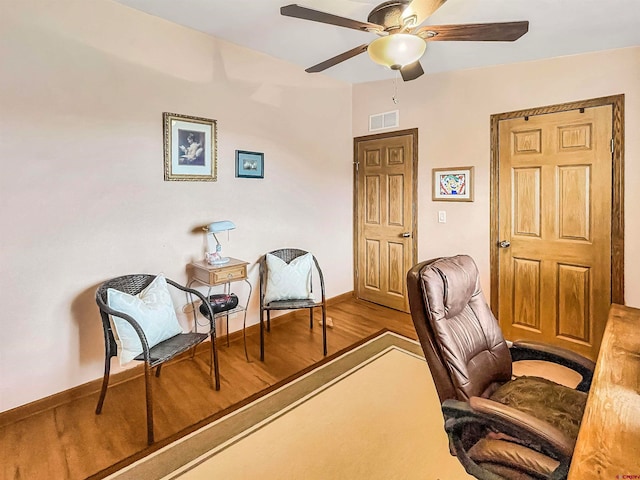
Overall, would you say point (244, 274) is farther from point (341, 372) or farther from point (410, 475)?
point (410, 475)

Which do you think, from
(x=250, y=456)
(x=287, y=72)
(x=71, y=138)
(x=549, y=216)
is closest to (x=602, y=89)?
(x=549, y=216)

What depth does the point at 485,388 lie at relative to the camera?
163cm

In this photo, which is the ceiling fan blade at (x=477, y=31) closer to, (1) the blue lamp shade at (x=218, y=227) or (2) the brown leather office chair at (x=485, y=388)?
(2) the brown leather office chair at (x=485, y=388)

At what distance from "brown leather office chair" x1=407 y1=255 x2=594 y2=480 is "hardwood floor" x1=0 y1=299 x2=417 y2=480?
1.51m

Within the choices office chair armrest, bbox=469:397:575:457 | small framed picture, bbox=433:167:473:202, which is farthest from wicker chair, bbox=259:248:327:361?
office chair armrest, bbox=469:397:575:457

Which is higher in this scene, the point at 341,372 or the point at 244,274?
the point at 244,274

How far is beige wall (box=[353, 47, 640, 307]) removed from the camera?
2.67 metres

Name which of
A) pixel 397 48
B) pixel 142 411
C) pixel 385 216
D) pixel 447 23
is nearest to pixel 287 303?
pixel 142 411

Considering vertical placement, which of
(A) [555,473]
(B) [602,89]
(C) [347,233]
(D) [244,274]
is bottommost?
(A) [555,473]

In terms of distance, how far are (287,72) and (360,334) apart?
274 centimetres

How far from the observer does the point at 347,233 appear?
452 cm

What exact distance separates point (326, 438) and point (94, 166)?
2347 millimetres

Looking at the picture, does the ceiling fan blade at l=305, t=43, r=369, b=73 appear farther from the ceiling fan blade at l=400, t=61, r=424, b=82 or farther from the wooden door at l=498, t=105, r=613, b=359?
the wooden door at l=498, t=105, r=613, b=359

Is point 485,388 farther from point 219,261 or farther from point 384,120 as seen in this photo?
point 384,120
